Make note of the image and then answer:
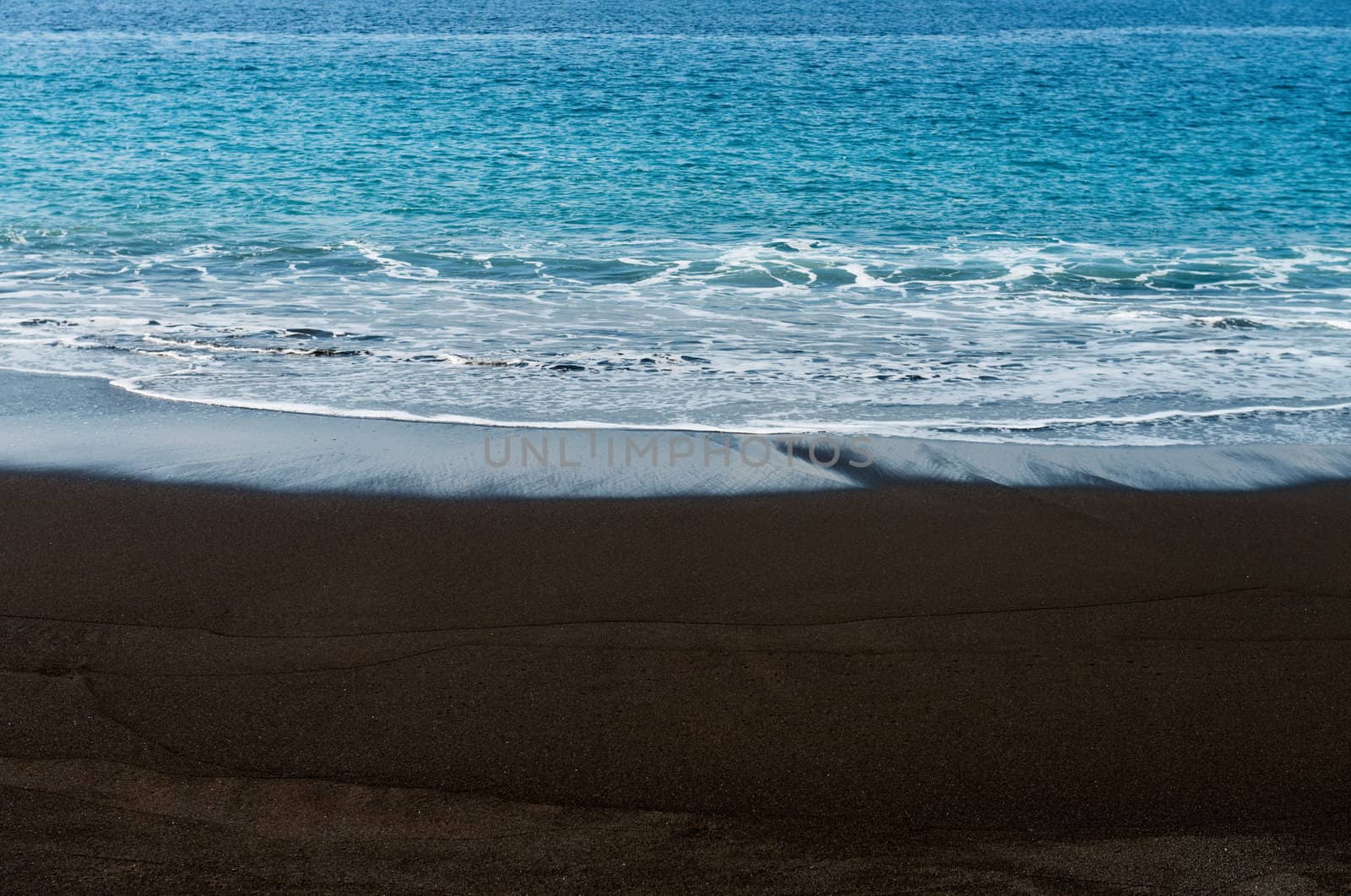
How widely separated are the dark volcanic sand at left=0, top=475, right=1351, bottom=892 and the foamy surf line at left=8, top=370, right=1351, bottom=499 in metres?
0.27

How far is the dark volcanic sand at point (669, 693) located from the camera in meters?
2.74

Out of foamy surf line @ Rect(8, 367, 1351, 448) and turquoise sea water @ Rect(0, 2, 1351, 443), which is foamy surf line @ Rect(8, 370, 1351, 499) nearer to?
foamy surf line @ Rect(8, 367, 1351, 448)

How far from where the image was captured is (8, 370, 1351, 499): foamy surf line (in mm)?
5129

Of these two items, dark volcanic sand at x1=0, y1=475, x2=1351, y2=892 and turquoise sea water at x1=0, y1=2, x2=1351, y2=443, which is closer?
dark volcanic sand at x1=0, y1=475, x2=1351, y2=892

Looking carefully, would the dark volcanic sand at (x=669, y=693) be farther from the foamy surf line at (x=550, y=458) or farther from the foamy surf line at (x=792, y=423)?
the foamy surf line at (x=792, y=423)

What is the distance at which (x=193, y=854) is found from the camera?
267 centimetres

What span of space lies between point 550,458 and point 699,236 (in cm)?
903

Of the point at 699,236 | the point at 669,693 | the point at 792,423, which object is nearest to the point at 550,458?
the point at 792,423

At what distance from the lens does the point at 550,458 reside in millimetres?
5512

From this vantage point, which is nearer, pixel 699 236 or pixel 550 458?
pixel 550 458

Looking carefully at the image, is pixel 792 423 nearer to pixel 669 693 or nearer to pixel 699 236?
pixel 669 693

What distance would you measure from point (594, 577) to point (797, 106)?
77.0ft

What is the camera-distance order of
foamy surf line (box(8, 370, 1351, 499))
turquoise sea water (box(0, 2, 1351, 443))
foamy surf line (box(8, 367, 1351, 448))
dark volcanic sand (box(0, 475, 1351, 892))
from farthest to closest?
turquoise sea water (box(0, 2, 1351, 443))
foamy surf line (box(8, 367, 1351, 448))
foamy surf line (box(8, 370, 1351, 499))
dark volcanic sand (box(0, 475, 1351, 892))

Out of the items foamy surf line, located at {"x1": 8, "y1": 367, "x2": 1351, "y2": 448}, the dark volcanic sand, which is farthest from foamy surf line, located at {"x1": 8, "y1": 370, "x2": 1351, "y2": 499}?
the dark volcanic sand
